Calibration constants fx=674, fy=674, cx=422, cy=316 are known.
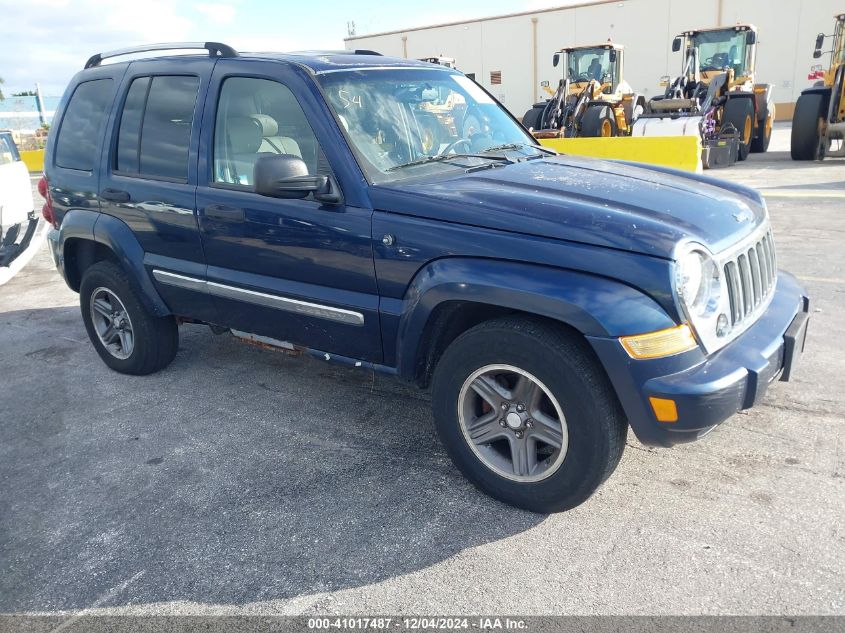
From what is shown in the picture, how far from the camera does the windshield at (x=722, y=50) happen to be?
16.9 meters

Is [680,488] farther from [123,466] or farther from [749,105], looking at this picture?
[749,105]

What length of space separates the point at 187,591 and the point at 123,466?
1210mm

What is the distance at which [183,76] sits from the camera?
3928 mm

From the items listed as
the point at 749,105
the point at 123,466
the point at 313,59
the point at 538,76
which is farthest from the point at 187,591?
the point at 538,76

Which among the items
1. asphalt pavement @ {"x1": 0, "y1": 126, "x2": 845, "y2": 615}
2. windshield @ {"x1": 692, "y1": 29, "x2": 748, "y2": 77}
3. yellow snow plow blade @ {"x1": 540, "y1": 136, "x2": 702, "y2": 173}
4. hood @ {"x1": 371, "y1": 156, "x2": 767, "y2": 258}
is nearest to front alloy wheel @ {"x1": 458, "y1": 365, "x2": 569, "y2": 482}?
asphalt pavement @ {"x1": 0, "y1": 126, "x2": 845, "y2": 615}

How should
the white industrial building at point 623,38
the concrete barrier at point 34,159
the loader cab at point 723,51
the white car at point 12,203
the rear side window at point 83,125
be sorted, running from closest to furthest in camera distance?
the rear side window at point 83,125 → the white car at point 12,203 → the loader cab at point 723,51 → the concrete barrier at point 34,159 → the white industrial building at point 623,38

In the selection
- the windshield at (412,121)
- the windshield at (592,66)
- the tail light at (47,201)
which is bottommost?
the tail light at (47,201)

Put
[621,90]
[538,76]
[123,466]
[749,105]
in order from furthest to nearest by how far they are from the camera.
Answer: [538,76] < [621,90] < [749,105] < [123,466]

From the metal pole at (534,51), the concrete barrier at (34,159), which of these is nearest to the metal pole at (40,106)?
the concrete barrier at (34,159)

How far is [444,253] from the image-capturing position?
9.44ft

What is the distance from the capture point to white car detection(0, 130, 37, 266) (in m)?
7.93

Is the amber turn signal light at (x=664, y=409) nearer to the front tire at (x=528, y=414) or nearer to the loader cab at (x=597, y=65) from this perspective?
the front tire at (x=528, y=414)

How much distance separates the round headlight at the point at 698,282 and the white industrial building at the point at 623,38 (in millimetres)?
35539

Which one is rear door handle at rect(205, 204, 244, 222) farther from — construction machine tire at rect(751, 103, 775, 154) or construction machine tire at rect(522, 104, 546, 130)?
construction machine tire at rect(751, 103, 775, 154)
